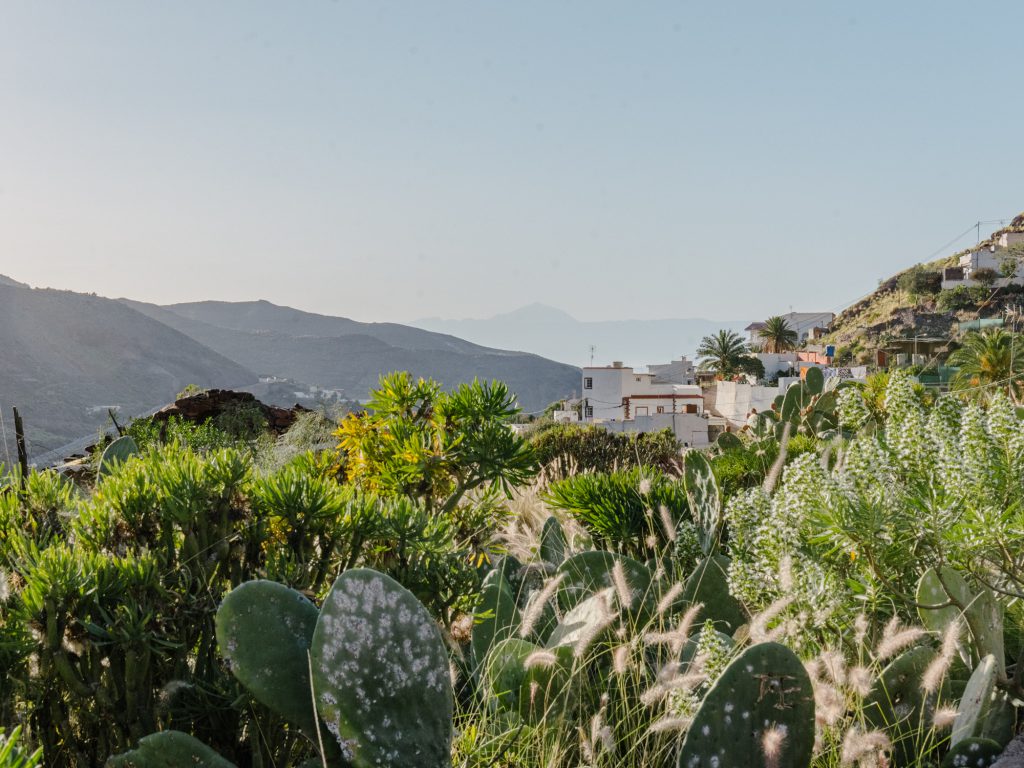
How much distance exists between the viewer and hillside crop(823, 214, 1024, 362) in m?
54.5

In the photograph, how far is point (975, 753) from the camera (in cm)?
162

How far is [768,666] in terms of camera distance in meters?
1.56

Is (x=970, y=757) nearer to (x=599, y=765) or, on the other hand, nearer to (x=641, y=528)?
(x=599, y=765)

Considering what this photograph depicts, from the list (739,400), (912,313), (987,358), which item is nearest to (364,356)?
(912,313)

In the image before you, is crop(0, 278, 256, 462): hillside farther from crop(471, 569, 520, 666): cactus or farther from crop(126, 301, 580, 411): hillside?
crop(471, 569, 520, 666): cactus

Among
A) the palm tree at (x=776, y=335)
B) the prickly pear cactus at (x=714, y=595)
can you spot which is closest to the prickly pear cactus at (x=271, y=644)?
the prickly pear cactus at (x=714, y=595)

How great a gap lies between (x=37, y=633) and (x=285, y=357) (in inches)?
3689

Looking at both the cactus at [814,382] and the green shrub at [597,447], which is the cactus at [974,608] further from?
the green shrub at [597,447]

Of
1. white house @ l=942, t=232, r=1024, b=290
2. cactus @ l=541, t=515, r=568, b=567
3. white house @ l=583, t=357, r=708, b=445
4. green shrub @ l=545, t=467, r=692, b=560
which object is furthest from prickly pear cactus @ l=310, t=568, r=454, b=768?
white house @ l=942, t=232, r=1024, b=290

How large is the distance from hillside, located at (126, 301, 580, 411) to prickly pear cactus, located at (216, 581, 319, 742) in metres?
78.0

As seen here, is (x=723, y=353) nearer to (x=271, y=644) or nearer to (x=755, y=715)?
(x=755, y=715)

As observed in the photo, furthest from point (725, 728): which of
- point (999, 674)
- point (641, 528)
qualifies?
point (641, 528)

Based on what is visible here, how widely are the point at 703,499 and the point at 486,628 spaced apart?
110 centimetres

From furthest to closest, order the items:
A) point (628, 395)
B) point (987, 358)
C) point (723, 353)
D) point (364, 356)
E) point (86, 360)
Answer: point (364, 356) → point (86, 360) → point (723, 353) → point (628, 395) → point (987, 358)
